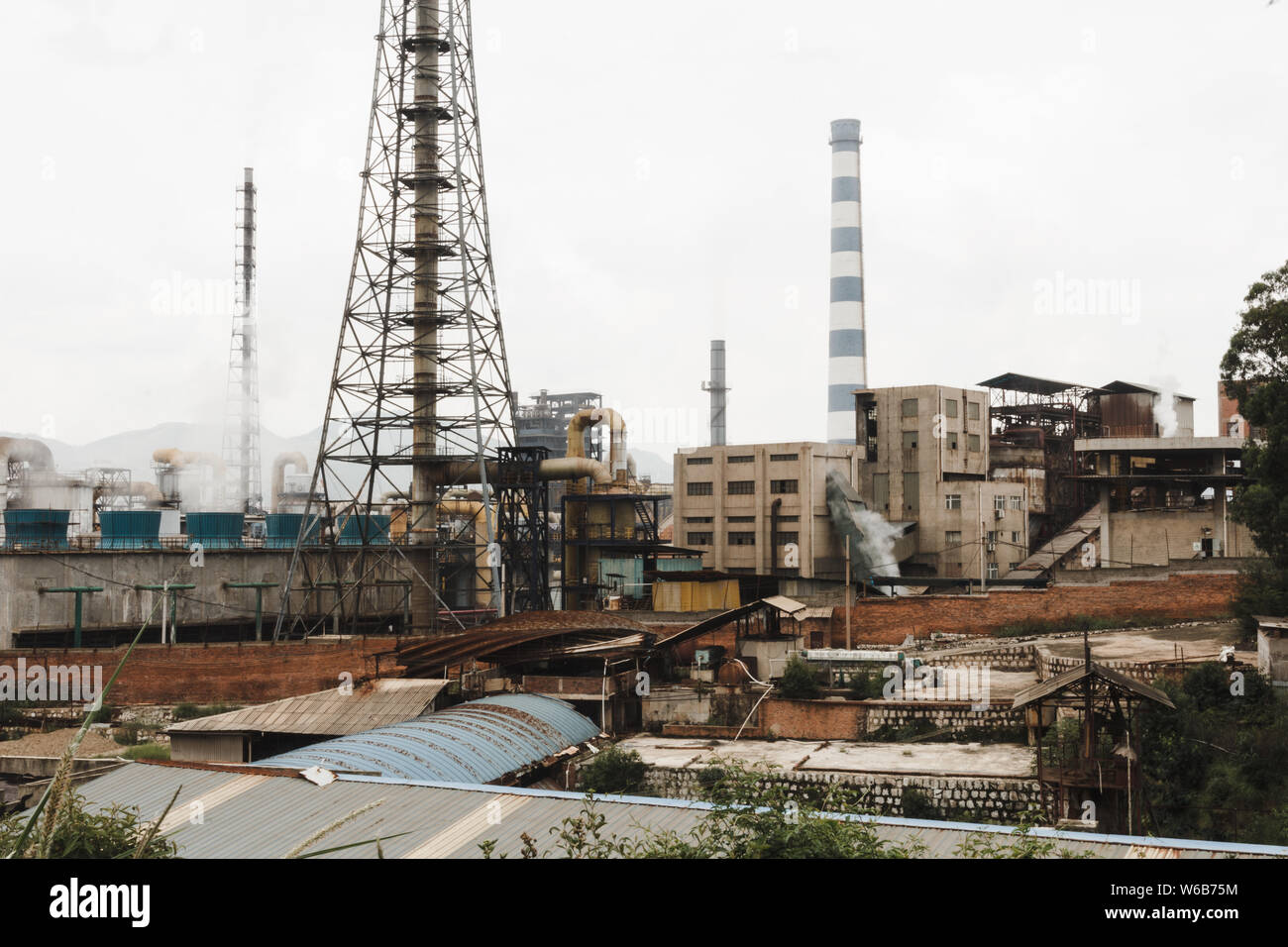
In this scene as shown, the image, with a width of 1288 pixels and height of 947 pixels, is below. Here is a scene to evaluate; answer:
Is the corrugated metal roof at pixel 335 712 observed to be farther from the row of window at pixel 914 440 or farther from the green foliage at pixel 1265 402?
the row of window at pixel 914 440

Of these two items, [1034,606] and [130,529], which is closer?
[1034,606]

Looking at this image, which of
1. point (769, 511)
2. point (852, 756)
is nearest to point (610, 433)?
point (769, 511)

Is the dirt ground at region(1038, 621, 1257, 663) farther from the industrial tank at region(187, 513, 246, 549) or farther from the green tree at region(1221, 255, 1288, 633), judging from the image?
the industrial tank at region(187, 513, 246, 549)

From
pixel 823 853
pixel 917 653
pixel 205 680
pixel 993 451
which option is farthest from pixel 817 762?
pixel 993 451

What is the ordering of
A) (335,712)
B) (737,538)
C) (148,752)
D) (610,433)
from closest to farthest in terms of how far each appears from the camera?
(148,752) → (335,712) → (737,538) → (610,433)

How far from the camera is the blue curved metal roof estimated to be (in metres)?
20.1

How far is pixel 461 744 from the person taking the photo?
72.7 feet

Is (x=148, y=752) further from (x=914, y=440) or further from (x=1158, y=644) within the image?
(x=914, y=440)

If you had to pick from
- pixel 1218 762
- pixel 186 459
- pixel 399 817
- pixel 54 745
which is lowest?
pixel 54 745

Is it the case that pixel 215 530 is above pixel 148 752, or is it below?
above

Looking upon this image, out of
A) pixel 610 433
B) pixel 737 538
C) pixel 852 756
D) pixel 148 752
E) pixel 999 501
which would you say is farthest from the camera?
pixel 610 433

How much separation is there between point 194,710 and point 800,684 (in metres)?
18.0

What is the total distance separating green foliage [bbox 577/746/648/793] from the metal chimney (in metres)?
57.7
